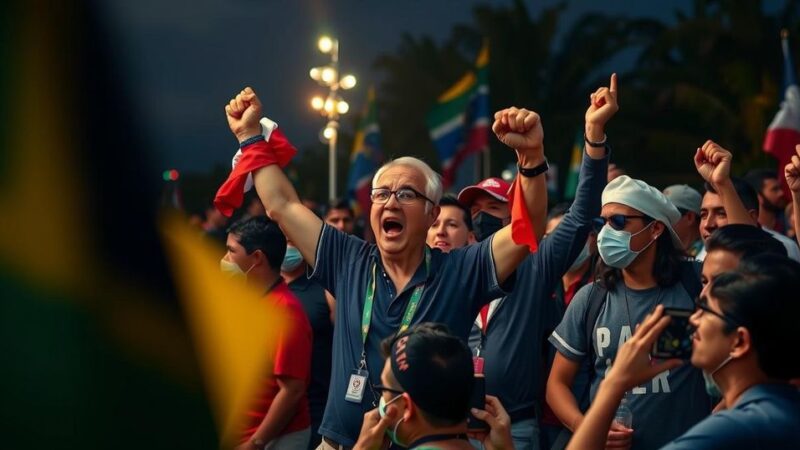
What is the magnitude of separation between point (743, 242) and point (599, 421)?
66.5 inches

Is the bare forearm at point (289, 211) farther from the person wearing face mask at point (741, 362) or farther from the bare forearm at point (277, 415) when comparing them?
the person wearing face mask at point (741, 362)

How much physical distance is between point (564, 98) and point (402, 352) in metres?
42.3

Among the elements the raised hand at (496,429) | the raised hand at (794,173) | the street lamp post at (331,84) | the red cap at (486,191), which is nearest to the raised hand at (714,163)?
the raised hand at (794,173)

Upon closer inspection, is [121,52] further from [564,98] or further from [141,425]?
[564,98]

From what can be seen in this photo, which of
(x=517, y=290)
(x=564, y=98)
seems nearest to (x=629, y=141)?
(x=564, y=98)

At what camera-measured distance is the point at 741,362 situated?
11.1ft

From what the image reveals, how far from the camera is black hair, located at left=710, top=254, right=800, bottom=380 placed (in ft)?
11.0

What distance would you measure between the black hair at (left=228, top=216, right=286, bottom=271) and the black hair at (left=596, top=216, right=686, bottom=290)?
6.62ft

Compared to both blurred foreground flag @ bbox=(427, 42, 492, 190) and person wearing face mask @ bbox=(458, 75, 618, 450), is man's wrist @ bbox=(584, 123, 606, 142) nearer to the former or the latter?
person wearing face mask @ bbox=(458, 75, 618, 450)

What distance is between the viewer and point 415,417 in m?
3.81

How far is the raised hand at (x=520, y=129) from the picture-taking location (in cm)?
459

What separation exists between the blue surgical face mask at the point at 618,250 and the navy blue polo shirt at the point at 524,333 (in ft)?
0.55

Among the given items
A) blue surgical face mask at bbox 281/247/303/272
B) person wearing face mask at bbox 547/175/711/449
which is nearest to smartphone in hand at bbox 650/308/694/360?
person wearing face mask at bbox 547/175/711/449

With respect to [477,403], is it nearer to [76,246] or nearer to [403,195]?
[403,195]
